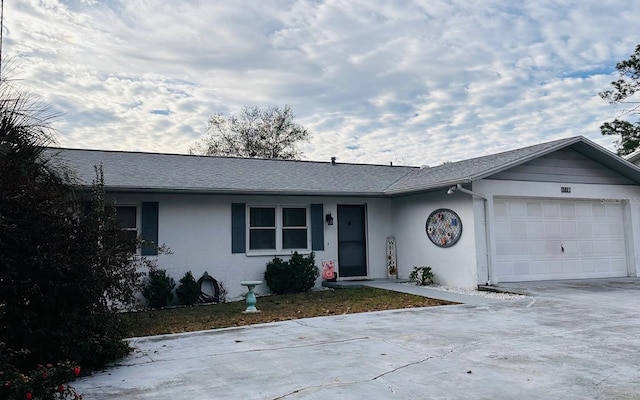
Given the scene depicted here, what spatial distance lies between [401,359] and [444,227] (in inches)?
289

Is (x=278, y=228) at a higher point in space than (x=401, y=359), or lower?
higher

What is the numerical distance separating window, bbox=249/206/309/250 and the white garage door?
504 cm

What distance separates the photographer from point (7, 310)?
15.2 ft

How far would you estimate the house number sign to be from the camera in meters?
11.9

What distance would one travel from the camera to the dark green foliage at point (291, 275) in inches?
485

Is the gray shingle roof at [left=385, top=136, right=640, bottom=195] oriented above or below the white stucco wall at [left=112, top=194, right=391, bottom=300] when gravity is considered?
above

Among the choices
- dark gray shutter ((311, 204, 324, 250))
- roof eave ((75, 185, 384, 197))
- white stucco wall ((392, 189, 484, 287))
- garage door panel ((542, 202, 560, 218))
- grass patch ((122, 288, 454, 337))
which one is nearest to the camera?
grass patch ((122, 288, 454, 337))

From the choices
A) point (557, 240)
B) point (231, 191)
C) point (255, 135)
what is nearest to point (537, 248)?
point (557, 240)

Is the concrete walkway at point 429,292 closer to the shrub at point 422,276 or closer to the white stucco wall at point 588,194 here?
the shrub at point 422,276

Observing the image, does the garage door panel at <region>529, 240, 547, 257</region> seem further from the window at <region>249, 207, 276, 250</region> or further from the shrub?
the window at <region>249, 207, 276, 250</region>

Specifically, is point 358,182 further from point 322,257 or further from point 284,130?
point 284,130

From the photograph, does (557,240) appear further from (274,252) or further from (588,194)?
(274,252)

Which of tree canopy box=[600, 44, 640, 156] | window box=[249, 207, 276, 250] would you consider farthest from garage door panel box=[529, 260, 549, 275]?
tree canopy box=[600, 44, 640, 156]

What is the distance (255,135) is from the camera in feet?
105
